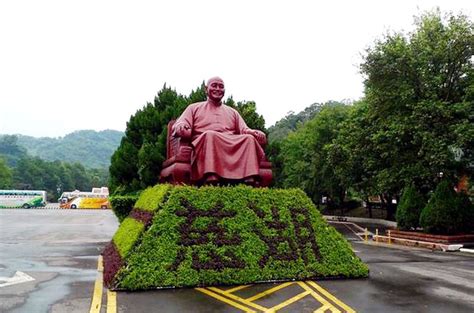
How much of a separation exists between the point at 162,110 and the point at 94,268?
868cm

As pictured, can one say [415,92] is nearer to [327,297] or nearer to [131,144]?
[131,144]

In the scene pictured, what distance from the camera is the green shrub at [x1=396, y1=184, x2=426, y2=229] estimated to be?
18.3 m

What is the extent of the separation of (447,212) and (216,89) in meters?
10.6

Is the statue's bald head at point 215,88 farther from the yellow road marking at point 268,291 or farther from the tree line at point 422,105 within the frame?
the tree line at point 422,105

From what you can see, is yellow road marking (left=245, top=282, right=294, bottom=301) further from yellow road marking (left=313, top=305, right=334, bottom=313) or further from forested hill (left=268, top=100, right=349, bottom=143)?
forested hill (left=268, top=100, right=349, bottom=143)

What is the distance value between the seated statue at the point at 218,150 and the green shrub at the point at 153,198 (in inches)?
28.8

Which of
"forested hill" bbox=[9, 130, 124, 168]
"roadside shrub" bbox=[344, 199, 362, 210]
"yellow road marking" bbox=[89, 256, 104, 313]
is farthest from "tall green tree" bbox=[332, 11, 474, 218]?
"forested hill" bbox=[9, 130, 124, 168]

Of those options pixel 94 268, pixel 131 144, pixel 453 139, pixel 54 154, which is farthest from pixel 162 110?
pixel 54 154

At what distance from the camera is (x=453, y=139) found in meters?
15.9

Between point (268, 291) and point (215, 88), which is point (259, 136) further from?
point (268, 291)

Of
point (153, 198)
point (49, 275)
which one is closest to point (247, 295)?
point (153, 198)

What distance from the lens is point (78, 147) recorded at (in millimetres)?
145125

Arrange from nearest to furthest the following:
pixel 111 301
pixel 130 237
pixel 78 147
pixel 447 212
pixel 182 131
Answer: pixel 111 301 → pixel 130 237 → pixel 182 131 → pixel 447 212 → pixel 78 147

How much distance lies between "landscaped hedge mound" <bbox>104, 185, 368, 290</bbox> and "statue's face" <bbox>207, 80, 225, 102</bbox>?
2334mm
